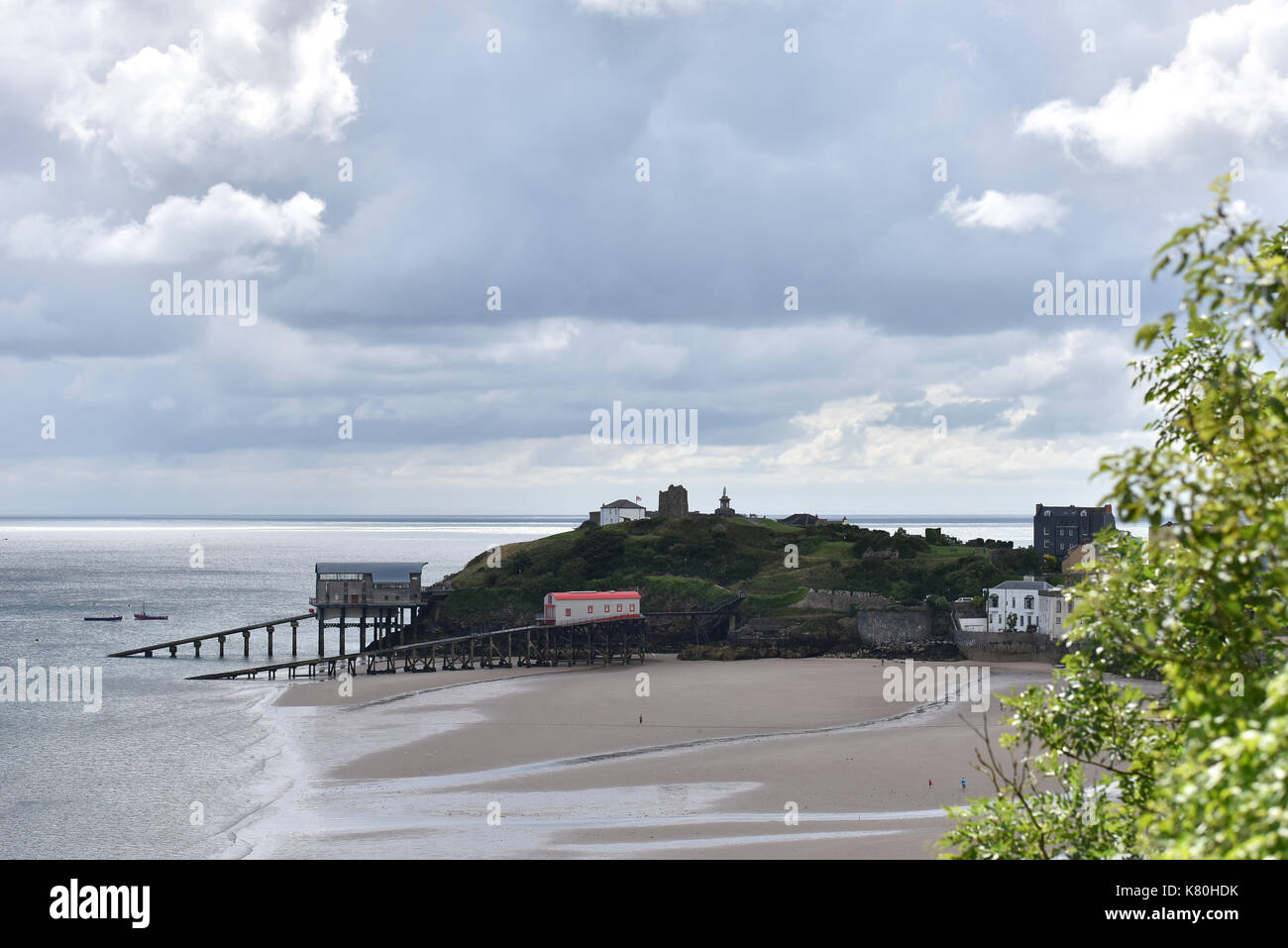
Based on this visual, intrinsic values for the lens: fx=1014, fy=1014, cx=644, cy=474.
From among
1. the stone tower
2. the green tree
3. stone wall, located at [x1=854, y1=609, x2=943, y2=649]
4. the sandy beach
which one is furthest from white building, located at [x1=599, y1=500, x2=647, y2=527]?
the green tree

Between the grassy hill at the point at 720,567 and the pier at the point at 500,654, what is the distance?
31.5ft

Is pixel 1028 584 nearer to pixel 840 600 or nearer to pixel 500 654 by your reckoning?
pixel 840 600

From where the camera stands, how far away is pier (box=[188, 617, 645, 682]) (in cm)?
8269

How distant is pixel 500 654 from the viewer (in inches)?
3637

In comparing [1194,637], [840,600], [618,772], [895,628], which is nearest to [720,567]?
[840,600]

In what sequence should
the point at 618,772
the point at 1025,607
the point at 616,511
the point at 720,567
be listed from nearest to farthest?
the point at 618,772 → the point at 1025,607 → the point at 720,567 → the point at 616,511

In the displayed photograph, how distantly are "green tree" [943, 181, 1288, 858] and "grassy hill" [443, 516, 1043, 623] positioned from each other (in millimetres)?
94143

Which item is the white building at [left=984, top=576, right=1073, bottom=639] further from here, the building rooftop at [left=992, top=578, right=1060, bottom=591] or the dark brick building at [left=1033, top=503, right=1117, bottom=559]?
the dark brick building at [left=1033, top=503, right=1117, bottom=559]

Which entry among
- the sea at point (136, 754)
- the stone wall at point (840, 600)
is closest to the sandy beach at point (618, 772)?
the sea at point (136, 754)

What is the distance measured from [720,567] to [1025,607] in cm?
4417
